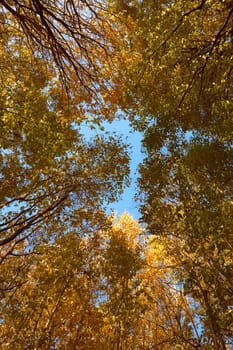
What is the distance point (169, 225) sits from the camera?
7238 millimetres

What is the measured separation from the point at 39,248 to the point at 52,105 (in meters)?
5.32

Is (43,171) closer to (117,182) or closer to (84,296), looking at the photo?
(117,182)

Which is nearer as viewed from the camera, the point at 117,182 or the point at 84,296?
the point at 117,182

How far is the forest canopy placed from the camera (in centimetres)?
518

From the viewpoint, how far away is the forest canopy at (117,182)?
17.0ft

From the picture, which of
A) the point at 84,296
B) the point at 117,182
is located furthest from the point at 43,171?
the point at 84,296

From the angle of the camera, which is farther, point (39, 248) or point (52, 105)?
point (52, 105)

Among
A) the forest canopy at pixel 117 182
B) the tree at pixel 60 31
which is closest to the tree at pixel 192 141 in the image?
the forest canopy at pixel 117 182

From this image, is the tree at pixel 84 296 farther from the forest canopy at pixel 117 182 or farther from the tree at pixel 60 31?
the tree at pixel 60 31

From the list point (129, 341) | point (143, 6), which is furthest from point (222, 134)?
point (129, 341)

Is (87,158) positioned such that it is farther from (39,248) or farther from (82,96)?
(39,248)

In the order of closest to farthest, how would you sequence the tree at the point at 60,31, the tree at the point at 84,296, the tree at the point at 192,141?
1. the tree at the point at 60,31
2. the tree at the point at 192,141
3. the tree at the point at 84,296

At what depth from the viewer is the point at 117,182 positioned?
8148 millimetres

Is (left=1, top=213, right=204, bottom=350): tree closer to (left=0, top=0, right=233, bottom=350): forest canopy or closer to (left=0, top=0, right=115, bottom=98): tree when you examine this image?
(left=0, top=0, right=233, bottom=350): forest canopy
